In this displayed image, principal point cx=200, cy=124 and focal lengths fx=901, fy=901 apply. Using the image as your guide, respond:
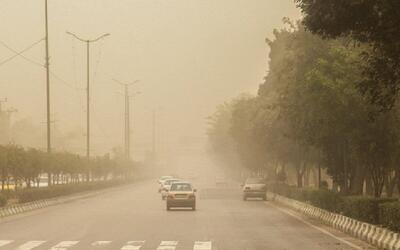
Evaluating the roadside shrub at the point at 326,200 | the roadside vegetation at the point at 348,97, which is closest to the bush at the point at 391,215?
the roadside vegetation at the point at 348,97

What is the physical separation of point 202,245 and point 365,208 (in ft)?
24.3

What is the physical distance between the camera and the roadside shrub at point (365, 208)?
29.9m

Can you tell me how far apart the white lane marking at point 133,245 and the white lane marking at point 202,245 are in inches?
62.8

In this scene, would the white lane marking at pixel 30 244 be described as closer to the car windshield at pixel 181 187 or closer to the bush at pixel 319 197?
the bush at pixel 319 197

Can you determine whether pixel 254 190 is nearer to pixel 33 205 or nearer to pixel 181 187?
pixel 181 187

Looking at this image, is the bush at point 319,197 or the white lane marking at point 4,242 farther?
the bush at point 319,197

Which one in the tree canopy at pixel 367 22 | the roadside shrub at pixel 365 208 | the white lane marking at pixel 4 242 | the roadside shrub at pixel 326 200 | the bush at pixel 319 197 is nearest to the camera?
the tree canopy at pixel 367 22

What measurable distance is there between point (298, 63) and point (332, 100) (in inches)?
323

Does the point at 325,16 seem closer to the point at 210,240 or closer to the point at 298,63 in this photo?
the point at 210,240

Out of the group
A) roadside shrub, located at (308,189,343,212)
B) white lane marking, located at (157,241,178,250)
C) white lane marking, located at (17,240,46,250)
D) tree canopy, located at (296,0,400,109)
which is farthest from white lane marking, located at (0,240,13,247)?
roadside shrub, located at (308,189,343,212)

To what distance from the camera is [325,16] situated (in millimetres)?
18141

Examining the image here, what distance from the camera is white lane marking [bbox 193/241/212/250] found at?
24984 mm

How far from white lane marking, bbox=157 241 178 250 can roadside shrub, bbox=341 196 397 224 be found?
713 cm

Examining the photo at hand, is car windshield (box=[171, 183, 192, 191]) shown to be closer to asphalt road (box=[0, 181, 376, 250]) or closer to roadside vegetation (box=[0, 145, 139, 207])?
asphalt road (box=[0, 181, 376, 250])
